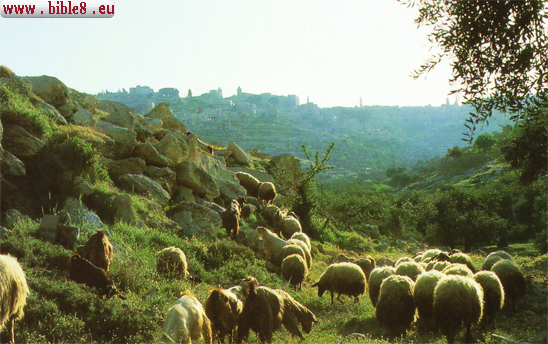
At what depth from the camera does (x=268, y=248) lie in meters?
15.5

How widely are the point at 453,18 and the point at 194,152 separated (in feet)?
49.7

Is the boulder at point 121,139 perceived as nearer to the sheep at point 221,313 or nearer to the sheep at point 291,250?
the sheep at point 291,250

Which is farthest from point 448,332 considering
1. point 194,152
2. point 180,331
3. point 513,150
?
point 194,152

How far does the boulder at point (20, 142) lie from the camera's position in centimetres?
1298

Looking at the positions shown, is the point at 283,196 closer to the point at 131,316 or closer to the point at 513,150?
the point at 513,150

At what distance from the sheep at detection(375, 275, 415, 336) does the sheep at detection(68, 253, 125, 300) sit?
586cm

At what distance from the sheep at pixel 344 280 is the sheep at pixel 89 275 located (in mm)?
6026

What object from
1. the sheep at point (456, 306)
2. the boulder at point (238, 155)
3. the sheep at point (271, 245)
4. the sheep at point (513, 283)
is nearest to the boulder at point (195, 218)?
the sheep at point (271, 245)

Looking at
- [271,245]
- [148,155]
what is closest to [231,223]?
[271,245]

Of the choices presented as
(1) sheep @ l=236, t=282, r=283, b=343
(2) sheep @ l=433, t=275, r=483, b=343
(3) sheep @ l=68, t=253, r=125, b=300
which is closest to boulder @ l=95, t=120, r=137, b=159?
(3) sheep @ l=68, t=253, r=125, b=300

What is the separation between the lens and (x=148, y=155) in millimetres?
18984

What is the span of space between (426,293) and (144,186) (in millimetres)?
11402

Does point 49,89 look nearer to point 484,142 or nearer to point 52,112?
point 52,112

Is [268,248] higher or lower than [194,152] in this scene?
lower
